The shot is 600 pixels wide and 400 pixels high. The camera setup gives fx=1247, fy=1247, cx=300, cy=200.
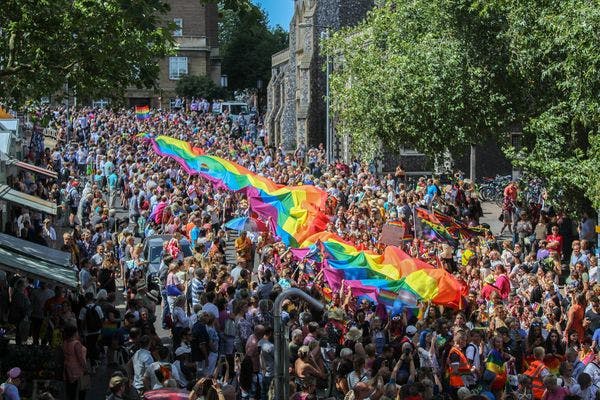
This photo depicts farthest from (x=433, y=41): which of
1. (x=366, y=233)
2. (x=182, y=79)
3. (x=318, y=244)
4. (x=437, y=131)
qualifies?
(x=182, y=79)

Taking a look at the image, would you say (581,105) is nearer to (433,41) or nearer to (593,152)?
(593,152)

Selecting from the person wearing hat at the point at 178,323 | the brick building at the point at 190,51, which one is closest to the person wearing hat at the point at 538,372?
the person wearing hat at the point at 178,323

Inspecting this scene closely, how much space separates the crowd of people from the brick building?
63.3 meters

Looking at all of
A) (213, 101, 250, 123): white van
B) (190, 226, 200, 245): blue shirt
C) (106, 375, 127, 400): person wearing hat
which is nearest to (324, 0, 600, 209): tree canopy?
(190, 226, 200, 245): blue shirt

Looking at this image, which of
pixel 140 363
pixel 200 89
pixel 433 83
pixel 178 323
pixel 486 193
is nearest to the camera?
pixel 140 363

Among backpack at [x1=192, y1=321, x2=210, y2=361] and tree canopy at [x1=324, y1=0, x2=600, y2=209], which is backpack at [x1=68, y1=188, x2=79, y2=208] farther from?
backpack at [x1=192, y1=321, x2=210, y2=361]

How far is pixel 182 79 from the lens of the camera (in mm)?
85812

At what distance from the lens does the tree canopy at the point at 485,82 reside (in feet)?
77.9

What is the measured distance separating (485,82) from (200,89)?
55902mm

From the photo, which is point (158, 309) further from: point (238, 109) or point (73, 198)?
point (238, 109)

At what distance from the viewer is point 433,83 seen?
98.9ft

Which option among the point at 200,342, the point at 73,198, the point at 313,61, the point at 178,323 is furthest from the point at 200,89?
the point at 200,342

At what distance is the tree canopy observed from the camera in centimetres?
2373

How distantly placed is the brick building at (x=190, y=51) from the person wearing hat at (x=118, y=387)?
262 ft
